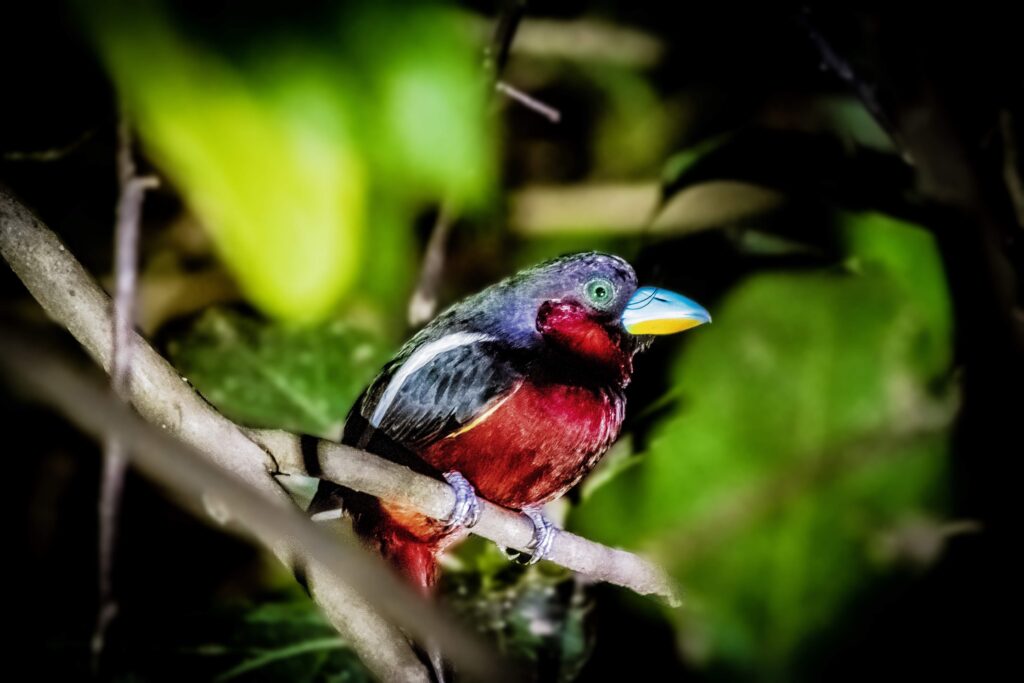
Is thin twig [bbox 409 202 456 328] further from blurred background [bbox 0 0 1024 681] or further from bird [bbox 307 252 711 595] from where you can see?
bird [bbox 307 252 711 595]

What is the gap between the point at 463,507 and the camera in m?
1.09

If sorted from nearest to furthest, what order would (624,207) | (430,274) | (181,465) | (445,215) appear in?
(181,465) → (445,215) → (430,274) → (624,207)

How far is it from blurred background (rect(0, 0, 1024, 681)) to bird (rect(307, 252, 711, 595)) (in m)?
0.19

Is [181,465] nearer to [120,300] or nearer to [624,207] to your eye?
[120,300]

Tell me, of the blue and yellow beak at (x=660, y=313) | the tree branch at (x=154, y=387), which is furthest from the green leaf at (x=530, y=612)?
the tree branch at (x=154, y=387)

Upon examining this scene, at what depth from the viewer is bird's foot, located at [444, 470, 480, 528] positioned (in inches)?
42.9

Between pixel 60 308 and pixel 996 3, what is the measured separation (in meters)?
1.76

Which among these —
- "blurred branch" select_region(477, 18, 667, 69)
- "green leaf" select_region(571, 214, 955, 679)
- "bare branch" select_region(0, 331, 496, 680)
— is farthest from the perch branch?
"blurred branch" select_region(477, 18, 667, 69)

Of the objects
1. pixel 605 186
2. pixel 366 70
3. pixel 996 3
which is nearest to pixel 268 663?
pixel 366 70

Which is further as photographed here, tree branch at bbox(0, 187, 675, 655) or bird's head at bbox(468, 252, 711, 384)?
bird's head at bbox(468, 252, 711, 384)

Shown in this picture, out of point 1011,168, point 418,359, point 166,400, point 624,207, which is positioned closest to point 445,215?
point 418,359

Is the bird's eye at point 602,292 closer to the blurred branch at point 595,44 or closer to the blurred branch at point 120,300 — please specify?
the blurred branch at point 120,300

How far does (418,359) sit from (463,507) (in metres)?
0.26

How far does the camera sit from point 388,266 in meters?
1.40
